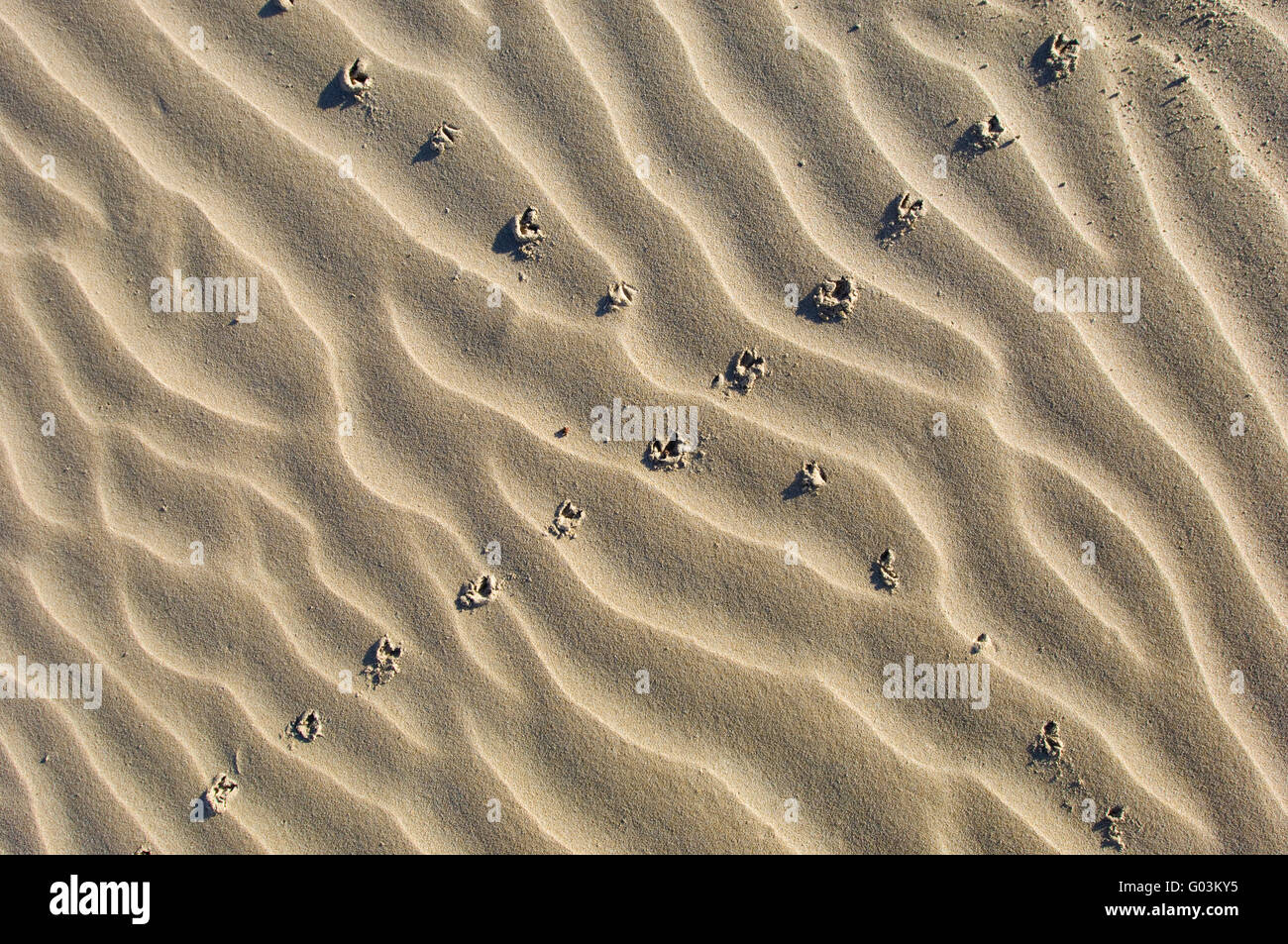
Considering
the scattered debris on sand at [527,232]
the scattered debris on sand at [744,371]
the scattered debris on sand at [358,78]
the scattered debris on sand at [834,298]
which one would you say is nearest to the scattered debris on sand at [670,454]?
the scattered debris on sand at [744,371]

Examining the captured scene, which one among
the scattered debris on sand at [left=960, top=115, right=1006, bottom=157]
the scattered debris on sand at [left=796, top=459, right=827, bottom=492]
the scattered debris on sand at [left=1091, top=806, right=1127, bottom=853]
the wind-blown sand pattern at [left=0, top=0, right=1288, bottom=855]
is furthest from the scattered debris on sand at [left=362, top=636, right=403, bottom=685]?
the scattered debris on sand at [left=960, top=115, right=1006, bottom=157]

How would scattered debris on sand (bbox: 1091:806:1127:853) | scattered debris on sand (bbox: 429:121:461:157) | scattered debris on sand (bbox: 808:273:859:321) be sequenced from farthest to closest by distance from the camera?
scattered debris on sand (bbox: 429:121:461:157), scattered debris on sand (bbox: 808:273:859:321), scattered debris on sand (bbox: 1091:806:1127:853)

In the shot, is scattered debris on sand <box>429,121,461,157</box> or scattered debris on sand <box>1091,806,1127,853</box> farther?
scattered debris on sand <box>429,121,461,157</box>

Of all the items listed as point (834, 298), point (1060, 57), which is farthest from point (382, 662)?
point (1060, 57)

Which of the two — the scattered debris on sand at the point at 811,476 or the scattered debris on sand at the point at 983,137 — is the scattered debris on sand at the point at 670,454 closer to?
the scattered debris on sand at the point at 811,476

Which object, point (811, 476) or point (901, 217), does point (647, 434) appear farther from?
point (901, 217)

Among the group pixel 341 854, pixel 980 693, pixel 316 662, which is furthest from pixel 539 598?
pixel 980 693

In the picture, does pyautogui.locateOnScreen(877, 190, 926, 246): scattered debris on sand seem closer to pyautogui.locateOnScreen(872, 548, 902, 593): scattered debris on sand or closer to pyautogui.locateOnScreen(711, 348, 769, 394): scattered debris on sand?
pyautogui.locateOnScreen(711, 348, 769, 394): scattered debris on sand
